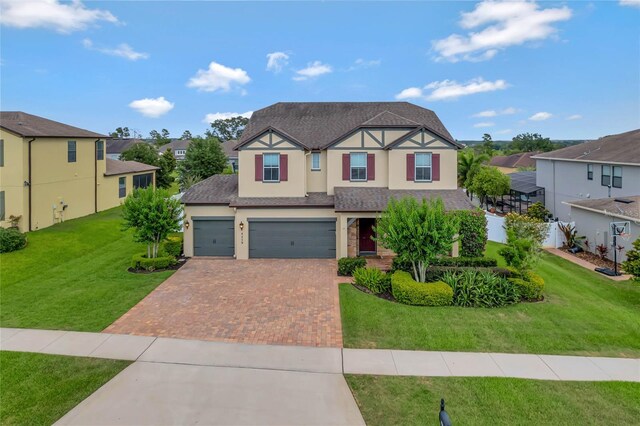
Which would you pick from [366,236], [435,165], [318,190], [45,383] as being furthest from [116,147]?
[45,383]

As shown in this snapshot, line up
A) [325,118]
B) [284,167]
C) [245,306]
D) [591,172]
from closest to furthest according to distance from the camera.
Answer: [245,306], [284,167], [325,118], [591,172]

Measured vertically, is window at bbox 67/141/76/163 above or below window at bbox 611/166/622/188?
above

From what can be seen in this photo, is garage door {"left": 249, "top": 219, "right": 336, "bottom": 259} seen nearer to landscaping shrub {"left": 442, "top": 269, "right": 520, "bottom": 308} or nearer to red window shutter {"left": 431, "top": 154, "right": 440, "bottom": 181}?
red window shutter {"left": 431, "top": 154, "right": 440, "bottom": 181}

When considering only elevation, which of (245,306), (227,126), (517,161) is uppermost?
(227,126)

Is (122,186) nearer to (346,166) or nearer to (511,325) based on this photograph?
(346,166)

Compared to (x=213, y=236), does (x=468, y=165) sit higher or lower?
higher

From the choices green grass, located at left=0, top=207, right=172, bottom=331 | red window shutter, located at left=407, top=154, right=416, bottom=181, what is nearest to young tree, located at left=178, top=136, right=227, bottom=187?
green grass, located at left=0, top=207, right=172, bottom=331
